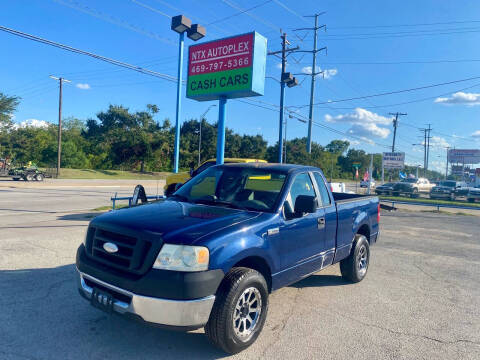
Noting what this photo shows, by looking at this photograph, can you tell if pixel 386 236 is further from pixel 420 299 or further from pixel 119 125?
pixel 119 125

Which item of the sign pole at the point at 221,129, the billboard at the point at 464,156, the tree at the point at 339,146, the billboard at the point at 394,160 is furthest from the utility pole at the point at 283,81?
the tree at the point at 339,146

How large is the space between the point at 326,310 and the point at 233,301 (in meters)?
1.88

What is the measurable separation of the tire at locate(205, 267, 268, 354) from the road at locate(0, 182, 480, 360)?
173 mm

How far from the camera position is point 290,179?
4207mm

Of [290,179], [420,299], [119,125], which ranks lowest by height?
[420,299]

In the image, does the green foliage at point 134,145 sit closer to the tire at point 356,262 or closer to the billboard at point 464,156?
the billboard at point 464,156

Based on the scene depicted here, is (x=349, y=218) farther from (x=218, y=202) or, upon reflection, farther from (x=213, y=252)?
(x=213, y=252)

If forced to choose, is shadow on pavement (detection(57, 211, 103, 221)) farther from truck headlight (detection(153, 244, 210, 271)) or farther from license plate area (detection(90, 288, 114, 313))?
truck headlight (detection(153, 244, 210, 271))

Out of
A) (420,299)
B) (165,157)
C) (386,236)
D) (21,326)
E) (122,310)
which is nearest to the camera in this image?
(122,310)

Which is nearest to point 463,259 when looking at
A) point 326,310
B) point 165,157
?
point 326,310

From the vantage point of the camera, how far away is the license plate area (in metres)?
2.95

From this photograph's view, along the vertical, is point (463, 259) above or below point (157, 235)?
below

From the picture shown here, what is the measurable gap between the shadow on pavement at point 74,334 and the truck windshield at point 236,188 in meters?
1.46

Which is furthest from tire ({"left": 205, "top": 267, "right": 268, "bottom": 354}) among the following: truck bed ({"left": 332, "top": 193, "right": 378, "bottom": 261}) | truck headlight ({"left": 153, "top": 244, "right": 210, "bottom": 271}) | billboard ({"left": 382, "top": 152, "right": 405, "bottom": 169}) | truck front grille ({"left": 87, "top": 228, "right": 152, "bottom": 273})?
billboard ({"left": 382, "top": 152, "right": 405, "bottom": 169})
